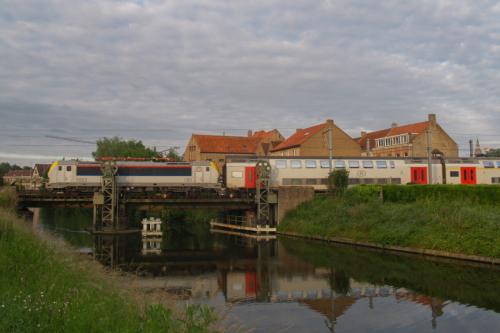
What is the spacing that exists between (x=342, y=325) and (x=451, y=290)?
6327 mm

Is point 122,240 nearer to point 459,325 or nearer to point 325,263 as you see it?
point 325,263

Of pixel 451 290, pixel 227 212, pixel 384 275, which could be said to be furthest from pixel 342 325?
pixel 227 212

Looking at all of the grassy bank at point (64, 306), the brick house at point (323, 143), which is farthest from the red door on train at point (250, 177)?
the grassy bank at point (64, 306)

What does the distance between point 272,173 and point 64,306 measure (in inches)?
1383

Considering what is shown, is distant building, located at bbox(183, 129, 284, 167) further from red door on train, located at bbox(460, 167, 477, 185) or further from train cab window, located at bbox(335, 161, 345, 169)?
red door on train, located at bbox(460, 167, 477, 185)

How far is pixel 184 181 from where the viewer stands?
141ft

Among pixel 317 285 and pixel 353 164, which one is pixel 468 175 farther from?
pixel 317 285

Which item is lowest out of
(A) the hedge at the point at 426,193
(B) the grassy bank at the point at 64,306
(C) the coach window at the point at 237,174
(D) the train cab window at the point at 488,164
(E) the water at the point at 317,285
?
(E) the water at the point at 317,285

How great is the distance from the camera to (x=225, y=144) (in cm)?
8044

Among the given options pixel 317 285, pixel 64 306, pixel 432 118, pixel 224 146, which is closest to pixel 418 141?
pixel 432 118

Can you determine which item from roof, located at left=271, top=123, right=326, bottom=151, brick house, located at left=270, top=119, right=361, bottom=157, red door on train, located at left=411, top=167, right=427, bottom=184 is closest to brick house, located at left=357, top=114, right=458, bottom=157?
brick house, located at left=270, top=119, right=361, bottom=157

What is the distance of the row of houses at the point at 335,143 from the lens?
6488 centimetres

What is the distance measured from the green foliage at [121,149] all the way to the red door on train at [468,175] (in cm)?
4423

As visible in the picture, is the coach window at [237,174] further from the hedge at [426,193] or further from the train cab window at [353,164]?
the train cab window at [353,164]
